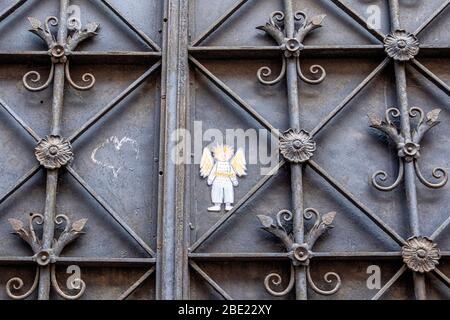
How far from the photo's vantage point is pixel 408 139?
6.42 meters

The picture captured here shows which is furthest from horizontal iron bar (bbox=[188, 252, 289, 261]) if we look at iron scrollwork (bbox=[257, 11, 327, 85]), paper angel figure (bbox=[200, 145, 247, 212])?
iron scrollwork (bbox=[257, 11, 327, 85])

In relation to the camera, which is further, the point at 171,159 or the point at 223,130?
the point at 223,130

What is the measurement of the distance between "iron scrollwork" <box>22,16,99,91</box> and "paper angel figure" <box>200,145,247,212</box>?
108cm

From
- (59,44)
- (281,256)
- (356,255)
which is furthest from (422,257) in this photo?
(59,44)

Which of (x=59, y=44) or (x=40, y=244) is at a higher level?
(x=59, y=44)

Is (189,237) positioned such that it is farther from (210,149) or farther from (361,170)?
(361,170)

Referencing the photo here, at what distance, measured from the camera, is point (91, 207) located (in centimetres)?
641

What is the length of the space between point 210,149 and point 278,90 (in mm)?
700

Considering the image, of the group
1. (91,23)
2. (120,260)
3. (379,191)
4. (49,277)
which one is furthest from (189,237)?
(91,23)

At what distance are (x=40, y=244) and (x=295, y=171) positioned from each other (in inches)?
73.2

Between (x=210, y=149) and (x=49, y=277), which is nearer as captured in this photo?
(x=49, y=277)

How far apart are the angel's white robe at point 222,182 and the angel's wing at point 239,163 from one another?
1.2 inches

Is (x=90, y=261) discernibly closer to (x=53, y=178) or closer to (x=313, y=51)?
(x=53, y=178)

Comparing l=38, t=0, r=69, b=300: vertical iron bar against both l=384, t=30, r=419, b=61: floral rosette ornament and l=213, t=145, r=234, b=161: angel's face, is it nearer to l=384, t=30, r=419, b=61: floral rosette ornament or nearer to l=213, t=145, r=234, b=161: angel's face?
l=213, t=145, r=234, b=161: angel's face
